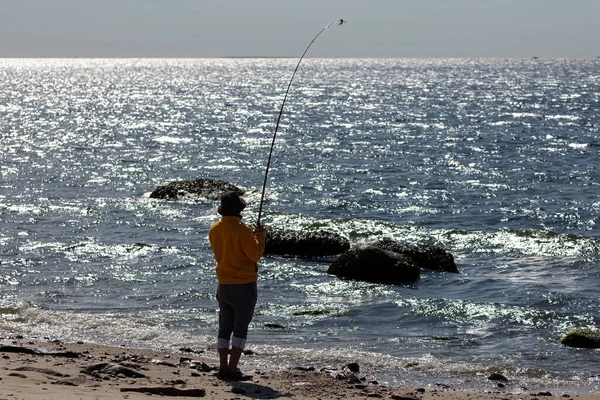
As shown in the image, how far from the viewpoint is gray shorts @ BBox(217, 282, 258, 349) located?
840 centimetres

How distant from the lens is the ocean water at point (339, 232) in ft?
35.5

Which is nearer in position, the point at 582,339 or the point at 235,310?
the point at 235,310

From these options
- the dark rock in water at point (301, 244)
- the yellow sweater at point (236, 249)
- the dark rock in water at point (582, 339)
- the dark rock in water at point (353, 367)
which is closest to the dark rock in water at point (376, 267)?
the dark rock in water at point (301, 244)

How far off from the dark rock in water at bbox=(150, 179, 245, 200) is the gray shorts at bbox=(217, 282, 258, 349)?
610 inches

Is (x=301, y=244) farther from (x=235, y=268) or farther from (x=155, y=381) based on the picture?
(x=155, y=381)

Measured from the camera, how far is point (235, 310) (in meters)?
8.48

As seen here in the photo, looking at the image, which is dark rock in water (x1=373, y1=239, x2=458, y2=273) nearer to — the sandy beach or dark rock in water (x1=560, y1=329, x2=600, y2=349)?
dark rock in water (x1=560, y1=329, x2=600, y2=349)

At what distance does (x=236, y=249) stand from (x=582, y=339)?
5.06 m

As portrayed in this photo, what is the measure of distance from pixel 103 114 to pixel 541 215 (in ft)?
158

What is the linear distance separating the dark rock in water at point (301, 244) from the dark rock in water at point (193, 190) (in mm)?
7004

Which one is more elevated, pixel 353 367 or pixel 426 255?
pixel 426 255

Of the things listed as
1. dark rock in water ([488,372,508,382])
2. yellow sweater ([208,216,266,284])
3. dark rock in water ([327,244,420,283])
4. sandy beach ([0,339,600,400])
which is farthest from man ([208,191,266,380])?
dark rock in water ([327,244,420,283])

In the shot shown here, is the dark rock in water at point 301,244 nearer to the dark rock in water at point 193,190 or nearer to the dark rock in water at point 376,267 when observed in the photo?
the dark rock in water at point 376,267

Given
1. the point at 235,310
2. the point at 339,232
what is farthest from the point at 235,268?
the point at 339,232
